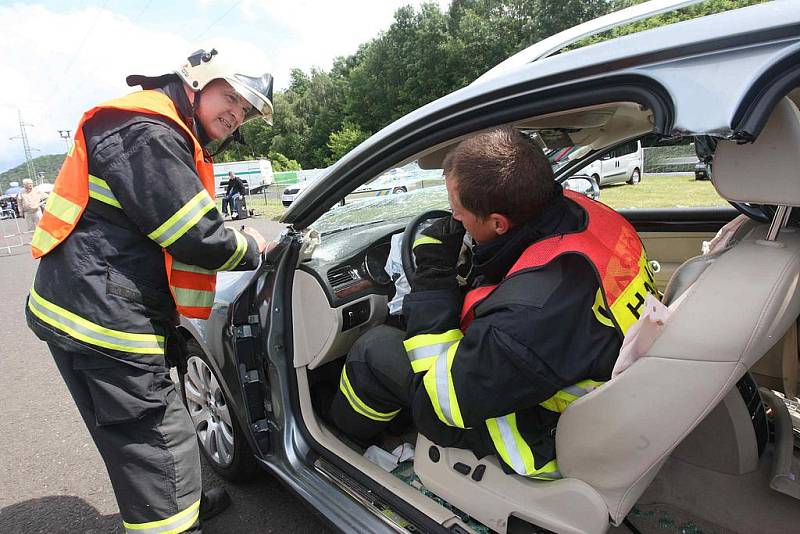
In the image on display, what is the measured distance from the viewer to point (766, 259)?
1104mm

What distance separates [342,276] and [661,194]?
193cm

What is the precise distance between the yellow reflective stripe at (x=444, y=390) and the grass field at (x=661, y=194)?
1.56m

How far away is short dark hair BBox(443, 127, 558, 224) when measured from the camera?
129 cm

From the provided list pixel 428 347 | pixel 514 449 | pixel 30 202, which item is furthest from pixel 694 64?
pixel 30 202

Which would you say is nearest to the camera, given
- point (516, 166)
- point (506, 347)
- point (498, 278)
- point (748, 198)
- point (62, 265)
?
point (748, 198)

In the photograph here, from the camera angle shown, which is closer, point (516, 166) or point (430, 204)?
point (516, 166)

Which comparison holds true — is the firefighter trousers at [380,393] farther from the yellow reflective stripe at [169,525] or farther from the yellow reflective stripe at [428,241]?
the yellow reflective stripe at [169,525]

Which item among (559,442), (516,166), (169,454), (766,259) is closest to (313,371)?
(169,454)

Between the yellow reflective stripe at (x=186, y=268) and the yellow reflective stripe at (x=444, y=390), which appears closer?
the yellow reflective stripe at (x=444, y=390)

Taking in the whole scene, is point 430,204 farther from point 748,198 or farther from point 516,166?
point 748,198

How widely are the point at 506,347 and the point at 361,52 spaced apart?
59.5 metres

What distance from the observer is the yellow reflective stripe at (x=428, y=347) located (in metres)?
1.34

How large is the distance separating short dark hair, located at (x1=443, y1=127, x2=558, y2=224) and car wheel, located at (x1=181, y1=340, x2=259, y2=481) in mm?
1469

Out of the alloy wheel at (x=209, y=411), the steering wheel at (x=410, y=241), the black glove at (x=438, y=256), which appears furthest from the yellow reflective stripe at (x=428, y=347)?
the alloy wheel at (x=209, y=411)
